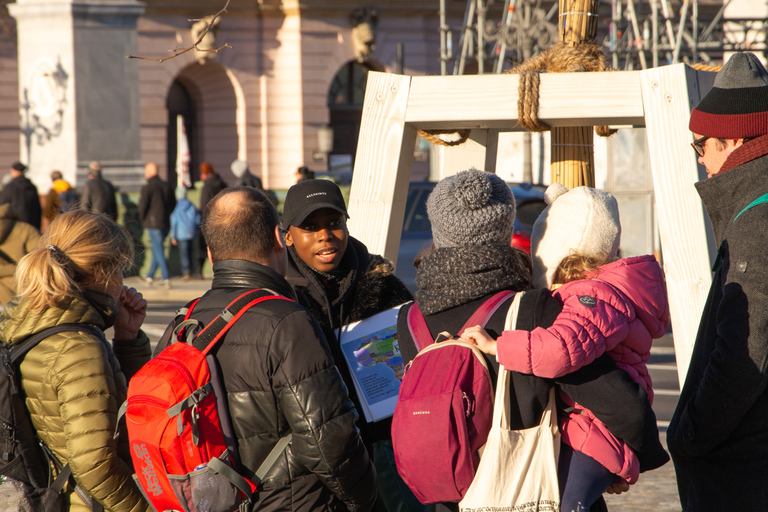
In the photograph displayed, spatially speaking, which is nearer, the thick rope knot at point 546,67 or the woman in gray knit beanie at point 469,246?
the woman in gray knit beanie at point 469,246

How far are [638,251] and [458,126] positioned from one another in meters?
9.50

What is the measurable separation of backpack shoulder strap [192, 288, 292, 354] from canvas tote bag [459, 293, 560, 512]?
2.29 feet

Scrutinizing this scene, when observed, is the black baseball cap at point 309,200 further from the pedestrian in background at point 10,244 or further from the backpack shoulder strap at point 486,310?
the pedestrian in background at point 10,244

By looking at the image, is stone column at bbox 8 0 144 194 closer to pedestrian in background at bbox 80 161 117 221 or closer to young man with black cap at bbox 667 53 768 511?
pedestrian in background at bbox 80 161 117 221

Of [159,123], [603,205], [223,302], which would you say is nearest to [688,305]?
[603,205]

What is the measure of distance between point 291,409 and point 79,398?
2.23 feet

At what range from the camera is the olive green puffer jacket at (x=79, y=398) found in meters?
2.60

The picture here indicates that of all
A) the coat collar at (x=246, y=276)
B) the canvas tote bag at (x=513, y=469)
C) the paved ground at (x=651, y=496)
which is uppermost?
the coat collar at (x=246, y=276)

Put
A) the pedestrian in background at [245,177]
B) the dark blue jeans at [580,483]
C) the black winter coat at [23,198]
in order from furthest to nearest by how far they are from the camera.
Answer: the pedestrian in background at [245,177] → the black winter coat at [23,198] → the dark blue jeans at [580,483]

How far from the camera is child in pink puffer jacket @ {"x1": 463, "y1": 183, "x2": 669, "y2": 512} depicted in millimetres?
2160

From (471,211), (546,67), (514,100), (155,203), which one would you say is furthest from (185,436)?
(155,203)

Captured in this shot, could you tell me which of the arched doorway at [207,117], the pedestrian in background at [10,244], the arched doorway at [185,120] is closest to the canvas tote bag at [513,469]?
the pedestrian in background at [10,244]

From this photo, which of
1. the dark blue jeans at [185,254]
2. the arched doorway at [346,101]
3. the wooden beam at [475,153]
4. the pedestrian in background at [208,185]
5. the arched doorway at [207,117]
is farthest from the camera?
the arched doorway at [346,101]

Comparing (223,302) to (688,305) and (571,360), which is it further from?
(688,305)
